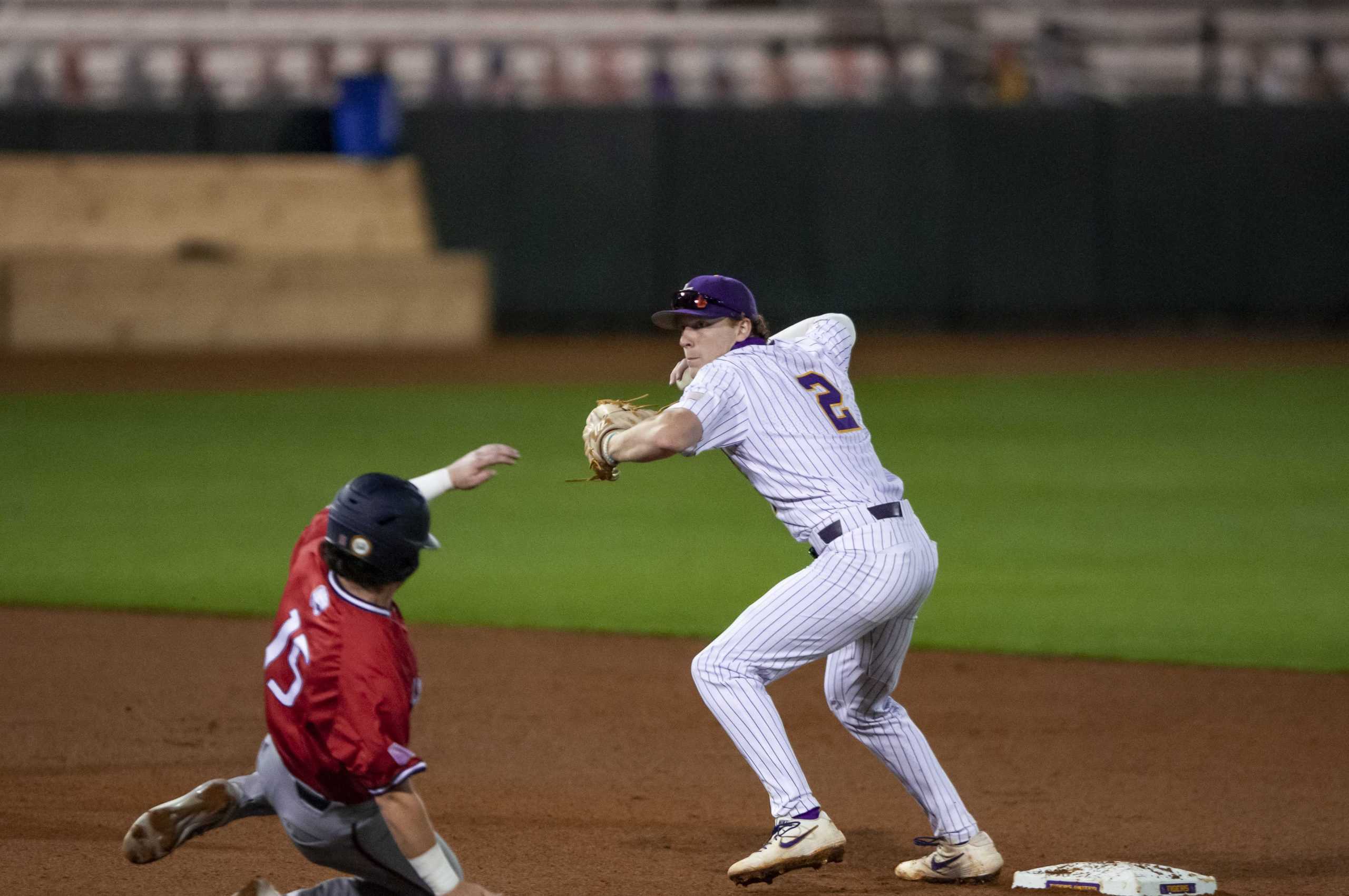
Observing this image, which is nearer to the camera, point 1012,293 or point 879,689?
point 879,689

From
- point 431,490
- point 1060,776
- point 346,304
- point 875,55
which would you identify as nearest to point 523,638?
point 1060,776

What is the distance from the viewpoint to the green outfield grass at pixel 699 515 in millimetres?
8500

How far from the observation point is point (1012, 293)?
24.0 metres

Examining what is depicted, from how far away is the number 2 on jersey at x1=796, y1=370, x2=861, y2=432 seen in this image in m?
4.55

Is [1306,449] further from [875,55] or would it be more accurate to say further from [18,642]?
[875,55]

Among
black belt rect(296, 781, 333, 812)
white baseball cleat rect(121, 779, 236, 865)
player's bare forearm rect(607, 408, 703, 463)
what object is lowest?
white baseball cleat rect(121, 779, 236, 865)

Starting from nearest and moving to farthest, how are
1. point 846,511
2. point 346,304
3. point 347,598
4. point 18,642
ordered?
point 347,598, point 846,511, point 18,642, point 346,304

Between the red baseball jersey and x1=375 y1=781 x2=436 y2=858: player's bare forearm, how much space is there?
3cm

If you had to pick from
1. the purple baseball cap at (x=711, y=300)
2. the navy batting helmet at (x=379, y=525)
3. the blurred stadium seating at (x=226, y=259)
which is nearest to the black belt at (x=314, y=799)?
the navy batting helmet at (x=379, y=525)

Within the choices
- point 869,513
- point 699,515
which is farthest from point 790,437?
point 699,515

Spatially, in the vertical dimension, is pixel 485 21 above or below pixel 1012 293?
above

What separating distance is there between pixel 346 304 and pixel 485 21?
7.36m

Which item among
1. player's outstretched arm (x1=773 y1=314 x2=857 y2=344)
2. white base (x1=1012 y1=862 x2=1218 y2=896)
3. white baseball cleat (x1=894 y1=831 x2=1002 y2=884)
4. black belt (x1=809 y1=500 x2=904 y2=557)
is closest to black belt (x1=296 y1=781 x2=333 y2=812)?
black belt (x1=809 y1=500 x2=904 y2=557)

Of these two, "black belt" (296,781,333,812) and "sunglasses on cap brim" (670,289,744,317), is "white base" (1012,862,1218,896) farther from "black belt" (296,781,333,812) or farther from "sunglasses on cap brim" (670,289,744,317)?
"black belt" (296,781,333,812)
